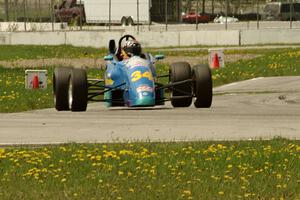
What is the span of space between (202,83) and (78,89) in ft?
7.85

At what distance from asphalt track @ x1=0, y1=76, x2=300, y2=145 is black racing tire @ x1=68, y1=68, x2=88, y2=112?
267 millimetres

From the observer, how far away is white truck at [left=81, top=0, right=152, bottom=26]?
A: 225 ft

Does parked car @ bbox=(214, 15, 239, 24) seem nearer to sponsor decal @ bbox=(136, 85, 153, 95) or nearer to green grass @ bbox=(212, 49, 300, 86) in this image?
green grass @ bbox=(212, 49, 300, 86)

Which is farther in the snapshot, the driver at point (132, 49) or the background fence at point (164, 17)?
the background fence at point (164, 17)

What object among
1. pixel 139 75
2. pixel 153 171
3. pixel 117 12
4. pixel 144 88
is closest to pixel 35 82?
pixel 139 75

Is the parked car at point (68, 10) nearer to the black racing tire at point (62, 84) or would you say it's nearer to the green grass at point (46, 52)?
the green grass at point (46, 52)

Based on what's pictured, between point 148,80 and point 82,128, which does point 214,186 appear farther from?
point 148,80

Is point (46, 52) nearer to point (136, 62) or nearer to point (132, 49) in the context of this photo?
point (132, 49)

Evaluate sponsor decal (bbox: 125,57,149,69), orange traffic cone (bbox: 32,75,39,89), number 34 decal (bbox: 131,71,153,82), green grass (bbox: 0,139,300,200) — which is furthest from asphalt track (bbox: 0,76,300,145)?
orange traffic cone (bbox: 32,75,39,89)

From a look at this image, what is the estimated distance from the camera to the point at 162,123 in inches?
727

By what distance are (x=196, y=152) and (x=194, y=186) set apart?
265 cm

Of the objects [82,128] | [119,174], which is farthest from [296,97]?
[119,174]

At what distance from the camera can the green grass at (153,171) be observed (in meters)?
10.5

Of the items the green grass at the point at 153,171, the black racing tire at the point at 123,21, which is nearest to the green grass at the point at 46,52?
the black racing tire at the point at 123,21
